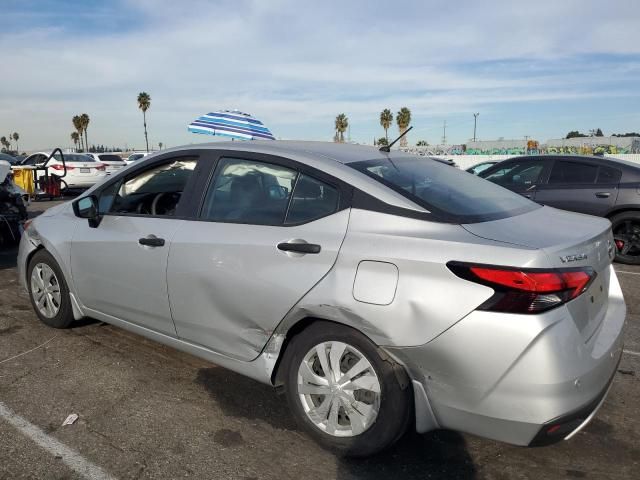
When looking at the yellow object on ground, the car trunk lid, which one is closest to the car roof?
the car trunk lid

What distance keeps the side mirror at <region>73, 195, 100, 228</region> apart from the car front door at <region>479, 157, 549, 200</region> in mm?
5964

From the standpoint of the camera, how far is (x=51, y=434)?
297 centimetres

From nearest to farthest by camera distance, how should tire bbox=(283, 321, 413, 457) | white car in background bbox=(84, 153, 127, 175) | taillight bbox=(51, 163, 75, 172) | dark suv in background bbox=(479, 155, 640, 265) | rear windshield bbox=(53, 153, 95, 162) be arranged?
tire bbox=(283, 321, 413, 457), dark suv in background bbox=(479, 155, 640, 265), taillight bbox=(51, 163, 75, 172), rear windshield bbox=(53, 153, 95, 162), white car in background bbox=(84, 153, 127, 175)

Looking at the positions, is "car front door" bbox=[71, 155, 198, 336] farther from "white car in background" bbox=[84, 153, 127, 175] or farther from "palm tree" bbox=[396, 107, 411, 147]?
"palm tree" bbox=[396, 107, 411, 147]

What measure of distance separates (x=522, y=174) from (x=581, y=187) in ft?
2.81

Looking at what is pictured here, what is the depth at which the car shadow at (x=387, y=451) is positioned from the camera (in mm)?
2648

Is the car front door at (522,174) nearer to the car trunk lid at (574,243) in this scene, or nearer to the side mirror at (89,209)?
the car trunk lid at (574,243)

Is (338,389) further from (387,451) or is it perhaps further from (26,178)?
(26,178)

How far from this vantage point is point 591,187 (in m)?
7.58

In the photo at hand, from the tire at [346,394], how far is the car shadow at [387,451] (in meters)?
0.11

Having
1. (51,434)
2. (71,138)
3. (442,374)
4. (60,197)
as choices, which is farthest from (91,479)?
(71,138)

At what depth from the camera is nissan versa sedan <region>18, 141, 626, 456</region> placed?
2.25m

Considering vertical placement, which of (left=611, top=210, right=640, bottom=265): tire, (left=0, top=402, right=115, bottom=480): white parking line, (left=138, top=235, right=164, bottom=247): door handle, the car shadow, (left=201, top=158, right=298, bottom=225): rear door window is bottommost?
the car shadow

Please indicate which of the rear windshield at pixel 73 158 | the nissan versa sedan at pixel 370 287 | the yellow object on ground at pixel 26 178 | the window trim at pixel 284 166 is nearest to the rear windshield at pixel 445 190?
the nissan versa sedan at pixel 370 287
